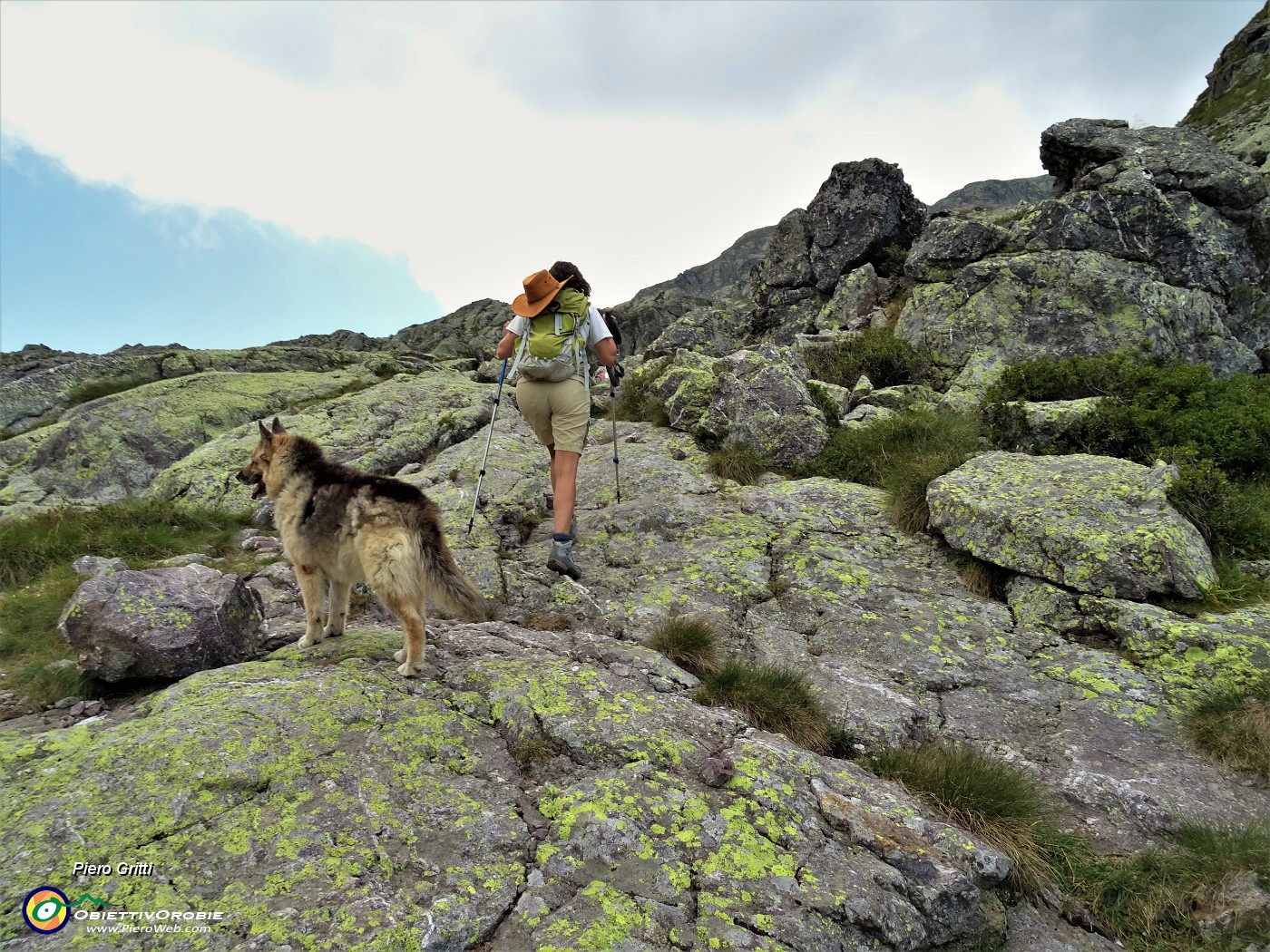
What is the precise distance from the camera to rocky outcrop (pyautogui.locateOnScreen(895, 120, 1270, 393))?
42.0 ft

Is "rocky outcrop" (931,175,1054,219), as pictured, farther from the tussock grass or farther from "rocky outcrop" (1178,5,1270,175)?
the tussock grass

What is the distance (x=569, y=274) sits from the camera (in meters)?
8.46

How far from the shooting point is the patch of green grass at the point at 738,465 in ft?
36.0

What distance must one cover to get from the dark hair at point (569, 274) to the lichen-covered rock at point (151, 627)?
5.58 meters

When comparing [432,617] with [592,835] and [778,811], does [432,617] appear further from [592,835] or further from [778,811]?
[778,811]

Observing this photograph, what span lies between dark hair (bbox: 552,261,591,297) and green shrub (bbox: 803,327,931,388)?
752 centimetres

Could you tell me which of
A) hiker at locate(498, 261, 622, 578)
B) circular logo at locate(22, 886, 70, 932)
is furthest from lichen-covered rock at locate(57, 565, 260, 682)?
hiker at locate(498, 261, 622, 578)

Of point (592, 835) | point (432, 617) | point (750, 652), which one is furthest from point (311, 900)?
point (750, 652)

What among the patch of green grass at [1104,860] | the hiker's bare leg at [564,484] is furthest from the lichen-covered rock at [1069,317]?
the patch of green grass at [1104,860]

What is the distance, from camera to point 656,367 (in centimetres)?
1598

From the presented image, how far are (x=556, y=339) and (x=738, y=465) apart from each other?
4521 mm

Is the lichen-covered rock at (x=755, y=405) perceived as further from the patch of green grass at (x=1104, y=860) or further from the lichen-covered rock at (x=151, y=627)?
the lichen-covered rock at (x=151, y=627)

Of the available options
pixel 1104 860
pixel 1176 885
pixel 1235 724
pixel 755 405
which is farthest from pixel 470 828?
pixel 755 405

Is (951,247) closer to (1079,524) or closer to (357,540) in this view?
(1079,524)
